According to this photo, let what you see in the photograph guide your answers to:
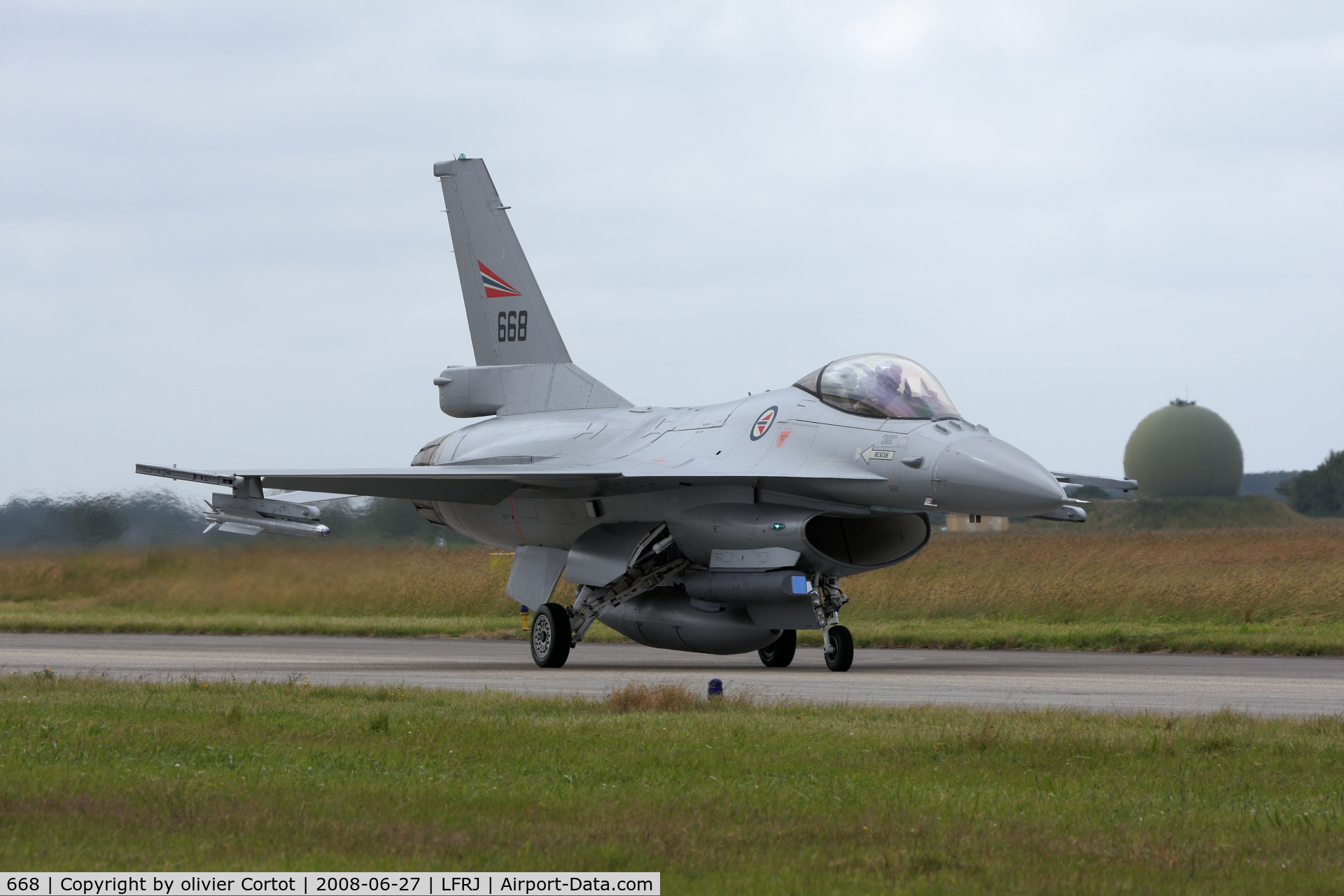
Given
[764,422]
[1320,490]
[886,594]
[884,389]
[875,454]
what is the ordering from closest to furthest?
1. [875,454]
2. [884,389]
3. [764,422]
4. [886,594]
5. [1320,490]

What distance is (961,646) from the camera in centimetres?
2053

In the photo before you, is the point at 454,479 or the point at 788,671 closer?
the point at 788,671

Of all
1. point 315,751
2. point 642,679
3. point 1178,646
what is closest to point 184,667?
point 642,679

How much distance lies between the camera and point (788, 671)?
16.0 metres

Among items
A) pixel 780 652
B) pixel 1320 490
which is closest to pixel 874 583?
pixel 780 652

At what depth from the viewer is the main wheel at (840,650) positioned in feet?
50.5

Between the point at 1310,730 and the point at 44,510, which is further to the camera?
the point at 44,510

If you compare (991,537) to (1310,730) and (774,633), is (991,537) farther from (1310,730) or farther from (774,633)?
(1310,730)

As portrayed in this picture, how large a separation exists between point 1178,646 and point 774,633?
5.86 m

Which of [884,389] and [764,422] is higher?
[884,389]

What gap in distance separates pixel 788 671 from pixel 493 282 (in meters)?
8.09

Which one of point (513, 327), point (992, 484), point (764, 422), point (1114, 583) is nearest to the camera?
point (992, 484)

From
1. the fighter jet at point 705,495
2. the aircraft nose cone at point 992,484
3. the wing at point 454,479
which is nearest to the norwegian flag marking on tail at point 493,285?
the fighter jet at point 705,495

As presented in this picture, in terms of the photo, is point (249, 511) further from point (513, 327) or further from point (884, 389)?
point (884, 389)
